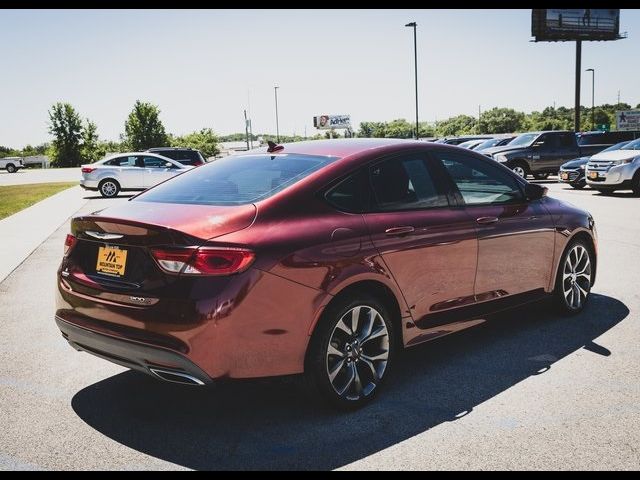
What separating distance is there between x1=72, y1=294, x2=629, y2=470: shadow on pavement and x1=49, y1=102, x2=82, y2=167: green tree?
82.0 m

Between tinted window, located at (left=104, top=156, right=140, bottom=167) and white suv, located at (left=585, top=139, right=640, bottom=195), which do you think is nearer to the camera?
white suv, located at (left=585, top=139, right=640, bottom=195)

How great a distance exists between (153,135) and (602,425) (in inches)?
3254

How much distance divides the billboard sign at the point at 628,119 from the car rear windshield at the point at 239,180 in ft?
165

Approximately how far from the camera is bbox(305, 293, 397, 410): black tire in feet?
11.5

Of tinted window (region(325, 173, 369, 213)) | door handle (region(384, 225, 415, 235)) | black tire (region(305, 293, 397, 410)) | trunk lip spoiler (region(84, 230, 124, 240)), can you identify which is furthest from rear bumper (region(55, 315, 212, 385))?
door handle (region(384, 225, 415, 235))

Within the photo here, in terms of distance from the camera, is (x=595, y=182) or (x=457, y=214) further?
(x=595, y=182)

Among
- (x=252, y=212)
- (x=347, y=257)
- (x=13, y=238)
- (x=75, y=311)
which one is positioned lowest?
(x=13, y=238)

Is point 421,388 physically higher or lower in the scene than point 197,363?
lower

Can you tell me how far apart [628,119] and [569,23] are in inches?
364

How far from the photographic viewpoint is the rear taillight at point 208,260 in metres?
3.17

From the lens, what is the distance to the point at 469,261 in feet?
14.6

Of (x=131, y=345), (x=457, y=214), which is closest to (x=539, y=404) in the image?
(x=457, y=214)

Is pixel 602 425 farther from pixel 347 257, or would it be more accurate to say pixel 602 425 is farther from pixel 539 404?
pixel 347 257

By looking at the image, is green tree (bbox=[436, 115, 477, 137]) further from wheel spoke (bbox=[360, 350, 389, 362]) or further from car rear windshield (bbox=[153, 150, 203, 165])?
wheel spoke (bbox=[360, 350, 389, 362])
